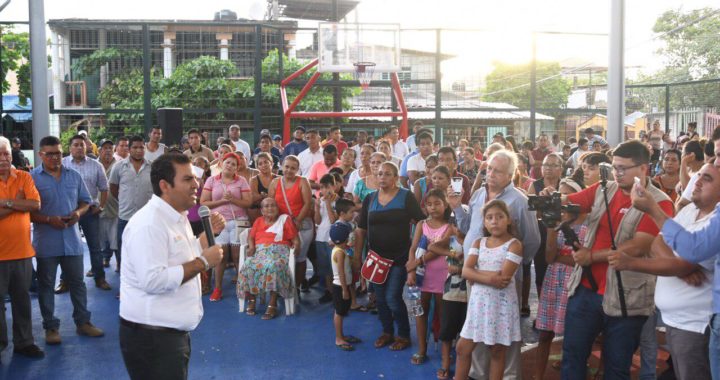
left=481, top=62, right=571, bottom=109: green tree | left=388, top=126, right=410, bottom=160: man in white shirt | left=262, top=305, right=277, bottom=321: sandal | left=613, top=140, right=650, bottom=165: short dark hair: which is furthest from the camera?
left=481, top=62, right=571, bottom=109: green tree

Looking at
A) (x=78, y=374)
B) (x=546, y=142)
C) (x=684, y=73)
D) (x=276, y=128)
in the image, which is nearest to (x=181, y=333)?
(x=78, y=374)

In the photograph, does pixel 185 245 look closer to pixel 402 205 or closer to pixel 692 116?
pixel 402 205

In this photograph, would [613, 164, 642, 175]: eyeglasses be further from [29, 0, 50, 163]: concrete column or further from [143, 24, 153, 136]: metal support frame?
[143, 24, 153, 136]: metal support frame

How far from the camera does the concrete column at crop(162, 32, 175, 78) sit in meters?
16.1

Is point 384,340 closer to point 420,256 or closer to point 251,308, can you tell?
point 420,256

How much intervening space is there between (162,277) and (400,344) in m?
3.34

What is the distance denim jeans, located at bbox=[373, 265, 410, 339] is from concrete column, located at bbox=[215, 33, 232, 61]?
35.6ft

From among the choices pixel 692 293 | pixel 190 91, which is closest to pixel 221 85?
pixel 190 91

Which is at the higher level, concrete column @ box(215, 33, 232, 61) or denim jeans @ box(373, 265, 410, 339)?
concrete column @ box(215, 33, 232, 61)

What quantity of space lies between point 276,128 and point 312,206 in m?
9.11

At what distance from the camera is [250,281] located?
25.2ft

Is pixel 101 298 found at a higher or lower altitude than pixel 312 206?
lower

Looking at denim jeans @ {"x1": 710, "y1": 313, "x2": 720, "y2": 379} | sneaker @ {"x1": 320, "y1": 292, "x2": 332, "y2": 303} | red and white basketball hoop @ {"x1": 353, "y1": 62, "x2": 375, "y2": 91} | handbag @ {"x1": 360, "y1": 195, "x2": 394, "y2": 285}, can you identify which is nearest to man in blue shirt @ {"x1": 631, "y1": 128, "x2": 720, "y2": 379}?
denim jeans @ {"x1": 710, "y1": 313, "x2": 720, "y2": 379}

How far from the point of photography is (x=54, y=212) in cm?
660
